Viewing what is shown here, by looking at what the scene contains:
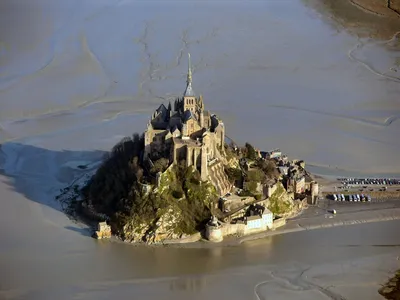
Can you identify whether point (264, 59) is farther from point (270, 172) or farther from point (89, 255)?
point (89, 255)

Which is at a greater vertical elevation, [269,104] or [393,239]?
[269,104]

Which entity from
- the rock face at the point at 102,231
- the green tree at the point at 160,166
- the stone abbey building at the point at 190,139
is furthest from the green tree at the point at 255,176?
the rock face at the point at 102,231

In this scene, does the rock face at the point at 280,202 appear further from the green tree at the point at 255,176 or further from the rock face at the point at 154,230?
the rock face at the point at 154,230

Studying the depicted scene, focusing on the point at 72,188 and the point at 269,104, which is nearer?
the point at 72,188

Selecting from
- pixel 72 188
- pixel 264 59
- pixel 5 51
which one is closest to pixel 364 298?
pixel 72 188

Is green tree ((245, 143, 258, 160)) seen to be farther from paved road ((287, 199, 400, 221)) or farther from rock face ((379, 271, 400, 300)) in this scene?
rock face ((379, 271, 400, 300))

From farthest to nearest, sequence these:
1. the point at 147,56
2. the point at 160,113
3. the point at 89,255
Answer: the point at 147,56 < the point at 160,113 < the point at 89,255

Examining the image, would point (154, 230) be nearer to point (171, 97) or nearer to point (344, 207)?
point (344, 207)

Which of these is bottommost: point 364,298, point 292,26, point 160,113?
point 364,298
